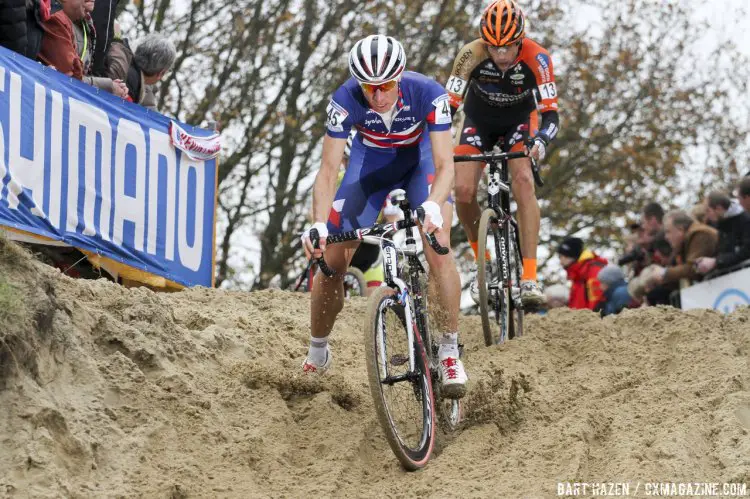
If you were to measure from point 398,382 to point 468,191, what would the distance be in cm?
360

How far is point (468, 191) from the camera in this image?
32.5ft

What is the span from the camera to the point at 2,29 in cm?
834

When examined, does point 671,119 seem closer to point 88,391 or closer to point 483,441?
point 483,441

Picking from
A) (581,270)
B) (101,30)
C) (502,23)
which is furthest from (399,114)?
(581,270)

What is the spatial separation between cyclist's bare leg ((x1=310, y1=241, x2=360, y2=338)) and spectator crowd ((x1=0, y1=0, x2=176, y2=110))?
325cm

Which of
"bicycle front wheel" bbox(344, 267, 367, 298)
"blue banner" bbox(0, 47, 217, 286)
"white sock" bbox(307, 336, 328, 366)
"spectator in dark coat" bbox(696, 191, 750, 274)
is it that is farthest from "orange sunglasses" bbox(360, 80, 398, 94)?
"spectator in dark coat" bbox(696, 191, 750, 274)

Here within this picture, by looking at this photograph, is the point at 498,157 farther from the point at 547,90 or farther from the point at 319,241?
the point at 319,241

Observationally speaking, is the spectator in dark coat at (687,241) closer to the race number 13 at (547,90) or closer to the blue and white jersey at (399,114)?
the race number 13 at (547,90)

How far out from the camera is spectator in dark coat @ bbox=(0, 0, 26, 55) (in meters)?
8.20

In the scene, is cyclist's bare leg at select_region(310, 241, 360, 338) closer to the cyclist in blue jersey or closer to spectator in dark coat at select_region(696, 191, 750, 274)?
the cyclist in blue jersey

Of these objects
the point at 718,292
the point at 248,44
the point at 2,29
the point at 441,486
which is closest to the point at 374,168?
the point at 441,486

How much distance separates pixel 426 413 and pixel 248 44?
44.5 feet

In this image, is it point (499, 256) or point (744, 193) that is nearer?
point (499, 256)

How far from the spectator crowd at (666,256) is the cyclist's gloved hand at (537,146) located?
257 centimetres
